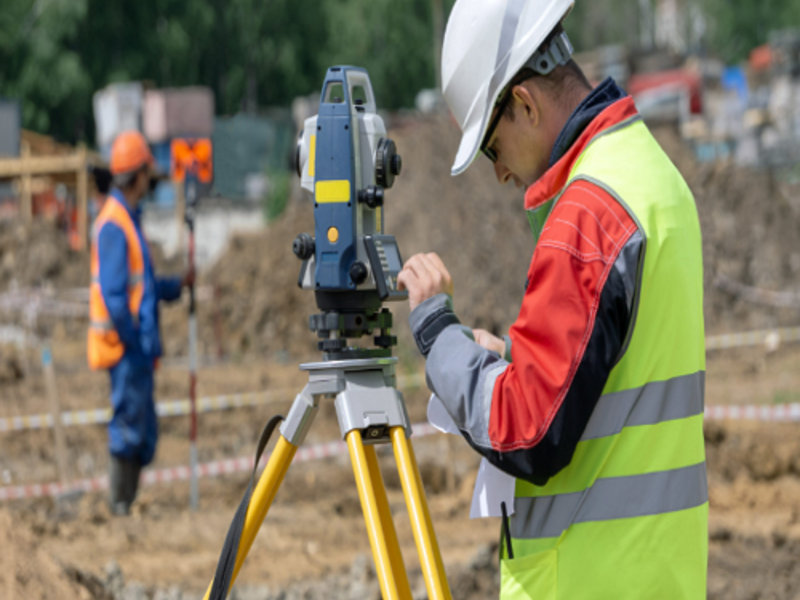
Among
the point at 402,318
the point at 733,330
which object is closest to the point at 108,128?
the point at 402,318

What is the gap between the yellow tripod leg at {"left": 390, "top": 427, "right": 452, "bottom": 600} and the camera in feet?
5.29

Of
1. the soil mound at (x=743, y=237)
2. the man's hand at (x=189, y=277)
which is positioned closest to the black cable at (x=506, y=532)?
the man's hand at (x=189, y=277)

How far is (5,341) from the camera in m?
14.6

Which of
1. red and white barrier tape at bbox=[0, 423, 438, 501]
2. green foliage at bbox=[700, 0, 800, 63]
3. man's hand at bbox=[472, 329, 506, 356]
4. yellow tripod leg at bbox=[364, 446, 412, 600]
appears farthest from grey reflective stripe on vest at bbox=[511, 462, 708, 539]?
green foliage at bbox=[700, 0, 800, 63]

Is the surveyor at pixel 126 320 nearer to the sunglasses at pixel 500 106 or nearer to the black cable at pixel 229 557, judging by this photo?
the black cable at pixel 229 557

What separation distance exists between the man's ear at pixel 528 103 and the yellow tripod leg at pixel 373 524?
29.9 inches

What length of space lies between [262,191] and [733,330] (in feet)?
40.1

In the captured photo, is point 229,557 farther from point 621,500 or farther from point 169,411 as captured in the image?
point 169,411

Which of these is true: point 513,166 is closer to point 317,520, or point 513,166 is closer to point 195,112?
point 317,520

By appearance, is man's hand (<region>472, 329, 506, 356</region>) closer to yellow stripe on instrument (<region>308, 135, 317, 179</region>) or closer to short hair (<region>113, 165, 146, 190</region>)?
yellow stripe on instrument (<region>308, 135, 317, 179</region>)

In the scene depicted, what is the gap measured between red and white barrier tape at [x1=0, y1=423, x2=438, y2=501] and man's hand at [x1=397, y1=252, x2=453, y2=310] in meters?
4.38

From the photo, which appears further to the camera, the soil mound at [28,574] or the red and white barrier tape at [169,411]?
the red and white barrier tape at [169,411]

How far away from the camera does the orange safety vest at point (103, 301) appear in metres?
4.71

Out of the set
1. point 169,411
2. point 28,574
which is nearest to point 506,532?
point 28,574
